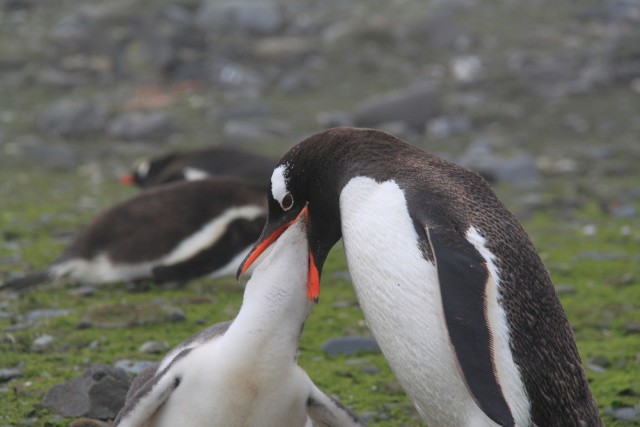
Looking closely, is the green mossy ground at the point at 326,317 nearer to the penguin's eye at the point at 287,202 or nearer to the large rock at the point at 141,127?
the penguin's eye at the point at 287,202

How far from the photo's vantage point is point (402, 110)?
9.79 m

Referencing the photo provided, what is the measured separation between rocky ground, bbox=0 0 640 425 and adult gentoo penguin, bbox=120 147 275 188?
2.10ft

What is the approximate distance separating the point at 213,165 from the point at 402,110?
130 inches

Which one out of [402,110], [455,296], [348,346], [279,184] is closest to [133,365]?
[348,346]

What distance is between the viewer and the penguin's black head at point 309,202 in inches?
127

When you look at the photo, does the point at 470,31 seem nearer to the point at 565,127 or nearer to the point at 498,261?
the point at 565,127

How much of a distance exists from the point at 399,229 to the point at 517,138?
673 cm

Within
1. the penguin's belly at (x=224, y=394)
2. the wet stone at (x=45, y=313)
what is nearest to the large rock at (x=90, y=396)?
the penguin's belly at (x=224, y=394)

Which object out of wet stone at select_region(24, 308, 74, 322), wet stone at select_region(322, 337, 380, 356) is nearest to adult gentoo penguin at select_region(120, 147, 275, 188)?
wet stone at select_region(24, 308, 74, 322)

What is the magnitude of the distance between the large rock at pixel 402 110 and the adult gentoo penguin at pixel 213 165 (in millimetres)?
2914

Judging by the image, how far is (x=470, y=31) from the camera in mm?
12758

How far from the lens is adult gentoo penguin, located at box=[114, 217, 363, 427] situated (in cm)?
310

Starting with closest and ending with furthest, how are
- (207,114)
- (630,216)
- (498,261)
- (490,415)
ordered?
(490,415)
(498,261)
(630,216)
(207,114)

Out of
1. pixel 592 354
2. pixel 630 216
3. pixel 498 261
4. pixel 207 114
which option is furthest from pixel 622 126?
pixel 498 261
